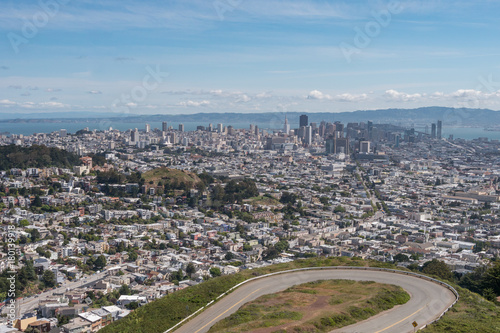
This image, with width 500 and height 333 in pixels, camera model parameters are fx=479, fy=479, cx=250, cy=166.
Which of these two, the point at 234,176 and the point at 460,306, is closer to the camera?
the point at 460,306

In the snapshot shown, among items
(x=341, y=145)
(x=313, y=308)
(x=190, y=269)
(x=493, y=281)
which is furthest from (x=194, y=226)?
(x=341, y=145)

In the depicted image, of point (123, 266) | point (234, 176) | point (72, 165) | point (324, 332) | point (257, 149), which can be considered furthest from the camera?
point (257, 149)

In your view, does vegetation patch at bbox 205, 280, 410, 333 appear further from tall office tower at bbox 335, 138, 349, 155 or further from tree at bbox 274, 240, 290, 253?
tall office tower at bbox 335, 138, 349, 155

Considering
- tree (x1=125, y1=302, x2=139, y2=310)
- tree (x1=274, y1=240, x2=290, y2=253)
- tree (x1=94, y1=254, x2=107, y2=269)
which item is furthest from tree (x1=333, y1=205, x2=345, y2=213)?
tree (x1=125, y1=302, x2=139, y2=310)

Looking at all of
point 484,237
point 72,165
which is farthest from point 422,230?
point 72,165

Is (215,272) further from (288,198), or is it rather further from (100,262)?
(288,198)

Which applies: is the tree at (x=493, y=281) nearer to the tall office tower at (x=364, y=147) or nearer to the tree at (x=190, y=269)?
the tree at (x=190, y=269)

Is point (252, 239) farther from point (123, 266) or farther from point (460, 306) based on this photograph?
point (460, 306)
